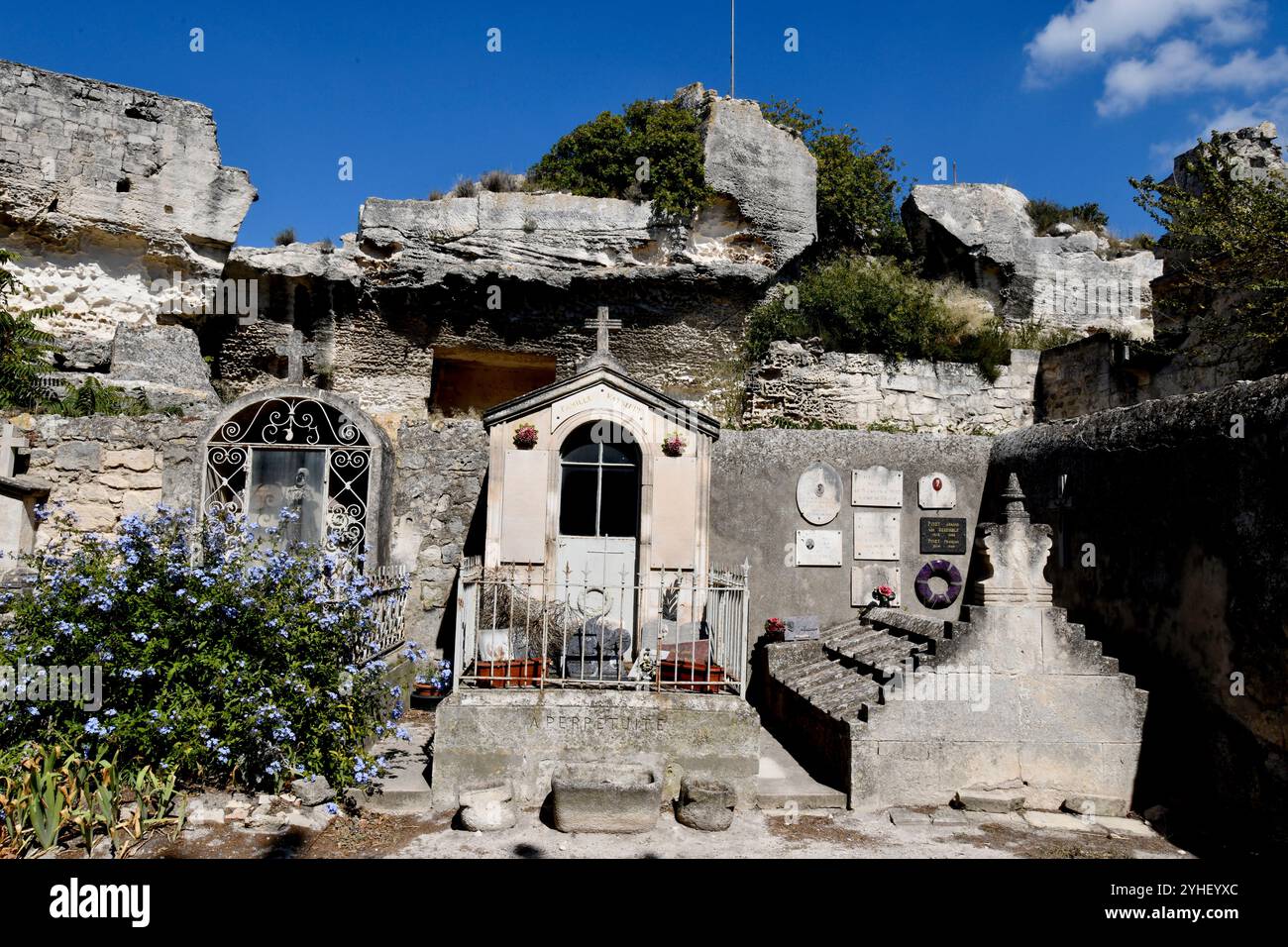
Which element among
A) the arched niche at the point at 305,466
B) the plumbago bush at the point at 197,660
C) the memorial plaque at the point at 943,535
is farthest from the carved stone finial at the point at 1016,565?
the arched niche at the point at 305,466

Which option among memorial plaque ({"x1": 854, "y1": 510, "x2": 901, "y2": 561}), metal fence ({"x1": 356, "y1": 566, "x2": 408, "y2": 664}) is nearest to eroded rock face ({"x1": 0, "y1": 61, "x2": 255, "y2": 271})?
metal fence ({"x1": 356, "y1": 566, "x2": 408, "y2": 664})

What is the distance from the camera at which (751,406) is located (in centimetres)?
1457

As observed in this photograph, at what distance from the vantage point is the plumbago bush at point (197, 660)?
5.20m

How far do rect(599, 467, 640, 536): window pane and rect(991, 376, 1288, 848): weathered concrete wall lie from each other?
4.38 metres

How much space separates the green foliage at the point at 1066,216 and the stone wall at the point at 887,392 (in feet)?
36.6

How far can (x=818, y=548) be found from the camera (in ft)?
30.2

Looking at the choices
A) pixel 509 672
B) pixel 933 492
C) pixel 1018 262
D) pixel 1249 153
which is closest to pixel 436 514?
pixel 509 672

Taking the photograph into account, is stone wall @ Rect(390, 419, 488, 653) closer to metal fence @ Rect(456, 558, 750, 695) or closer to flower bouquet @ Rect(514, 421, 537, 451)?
metal fence @ Rect(456, 558, 750, 695)

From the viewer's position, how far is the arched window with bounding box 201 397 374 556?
905cm

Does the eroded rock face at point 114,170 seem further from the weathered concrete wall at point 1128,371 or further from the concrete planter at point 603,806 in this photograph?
the weathered concrete wall at point 1128,371

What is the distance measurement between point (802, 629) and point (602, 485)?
8.64 feet

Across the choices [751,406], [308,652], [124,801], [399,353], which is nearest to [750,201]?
[751,406]

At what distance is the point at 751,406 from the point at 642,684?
358 inches

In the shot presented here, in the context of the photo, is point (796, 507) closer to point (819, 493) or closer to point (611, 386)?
point (819, 493)
